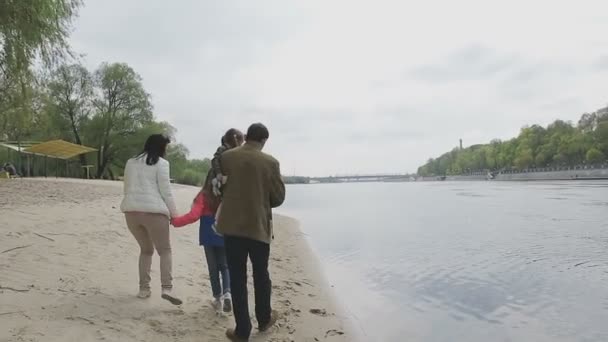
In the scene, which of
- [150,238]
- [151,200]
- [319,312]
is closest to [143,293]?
[150,238]

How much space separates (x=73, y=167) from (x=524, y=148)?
93.3 m

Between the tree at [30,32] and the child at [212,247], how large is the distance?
589cm

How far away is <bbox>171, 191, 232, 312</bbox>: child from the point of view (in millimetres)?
4789

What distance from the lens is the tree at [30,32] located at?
8211 millimetres

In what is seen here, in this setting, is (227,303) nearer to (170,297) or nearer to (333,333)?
(170,297)

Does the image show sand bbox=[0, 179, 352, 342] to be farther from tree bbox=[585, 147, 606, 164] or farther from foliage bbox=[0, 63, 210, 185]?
tree bbox=[585, 147, 606, 164]

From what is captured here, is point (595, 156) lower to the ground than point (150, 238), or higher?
higher

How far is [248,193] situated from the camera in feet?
13.9

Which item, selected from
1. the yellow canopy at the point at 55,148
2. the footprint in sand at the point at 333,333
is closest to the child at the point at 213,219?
the footprint in sand at the point at 333,333

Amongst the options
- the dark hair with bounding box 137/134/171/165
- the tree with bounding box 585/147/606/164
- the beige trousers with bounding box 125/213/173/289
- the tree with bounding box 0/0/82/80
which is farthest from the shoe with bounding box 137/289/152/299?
the tree with bounding box 585/147/606/164

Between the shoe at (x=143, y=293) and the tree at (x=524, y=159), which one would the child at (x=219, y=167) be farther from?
the tree at (x=524, y=159)

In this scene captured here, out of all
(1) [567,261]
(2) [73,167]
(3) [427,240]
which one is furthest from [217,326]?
(2) [73,167]

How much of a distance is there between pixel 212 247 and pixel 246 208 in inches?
42.6

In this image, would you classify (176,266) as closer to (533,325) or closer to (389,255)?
(533,325)
